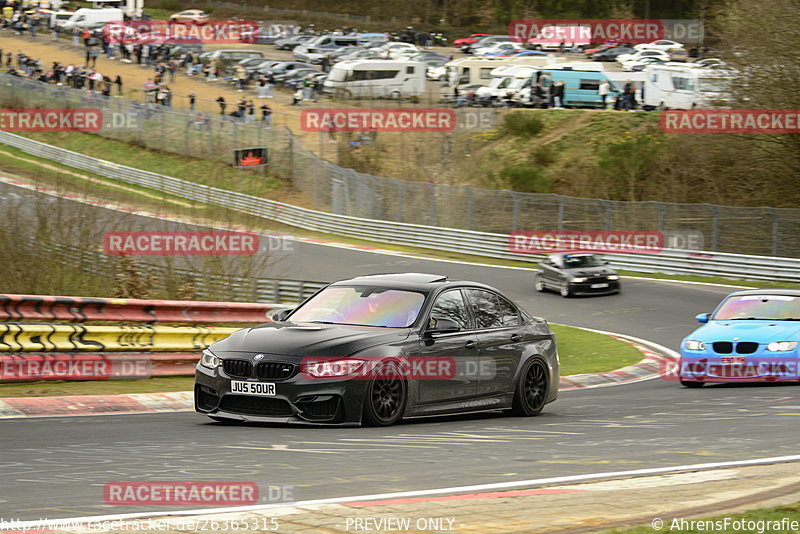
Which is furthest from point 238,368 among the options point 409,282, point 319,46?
point 319,46

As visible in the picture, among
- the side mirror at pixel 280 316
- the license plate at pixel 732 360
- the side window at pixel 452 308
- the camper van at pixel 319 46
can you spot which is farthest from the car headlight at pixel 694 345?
the camper van at pixel 319 46

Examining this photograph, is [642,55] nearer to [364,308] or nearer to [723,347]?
[723,347]

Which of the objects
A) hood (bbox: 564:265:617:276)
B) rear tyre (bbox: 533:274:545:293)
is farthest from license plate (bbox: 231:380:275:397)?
rear tyre (bbox: 533:274:545:293)

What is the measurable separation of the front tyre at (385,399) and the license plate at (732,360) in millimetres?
6904

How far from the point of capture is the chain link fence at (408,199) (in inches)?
1486

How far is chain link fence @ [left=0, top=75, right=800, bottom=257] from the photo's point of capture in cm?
3775

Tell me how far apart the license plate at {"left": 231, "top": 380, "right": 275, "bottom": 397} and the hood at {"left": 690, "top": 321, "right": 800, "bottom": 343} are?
7.98 m

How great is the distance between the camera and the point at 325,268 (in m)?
36.9

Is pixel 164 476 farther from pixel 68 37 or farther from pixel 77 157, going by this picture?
pixel 68 37

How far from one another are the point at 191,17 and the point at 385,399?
9655 cm

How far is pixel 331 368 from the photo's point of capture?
971 centimetres

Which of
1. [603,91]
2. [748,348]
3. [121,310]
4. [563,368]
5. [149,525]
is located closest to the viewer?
[149,525]

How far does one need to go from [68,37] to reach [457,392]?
78.2 m

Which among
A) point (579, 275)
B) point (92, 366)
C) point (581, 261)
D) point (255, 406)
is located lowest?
point (579, 275)
